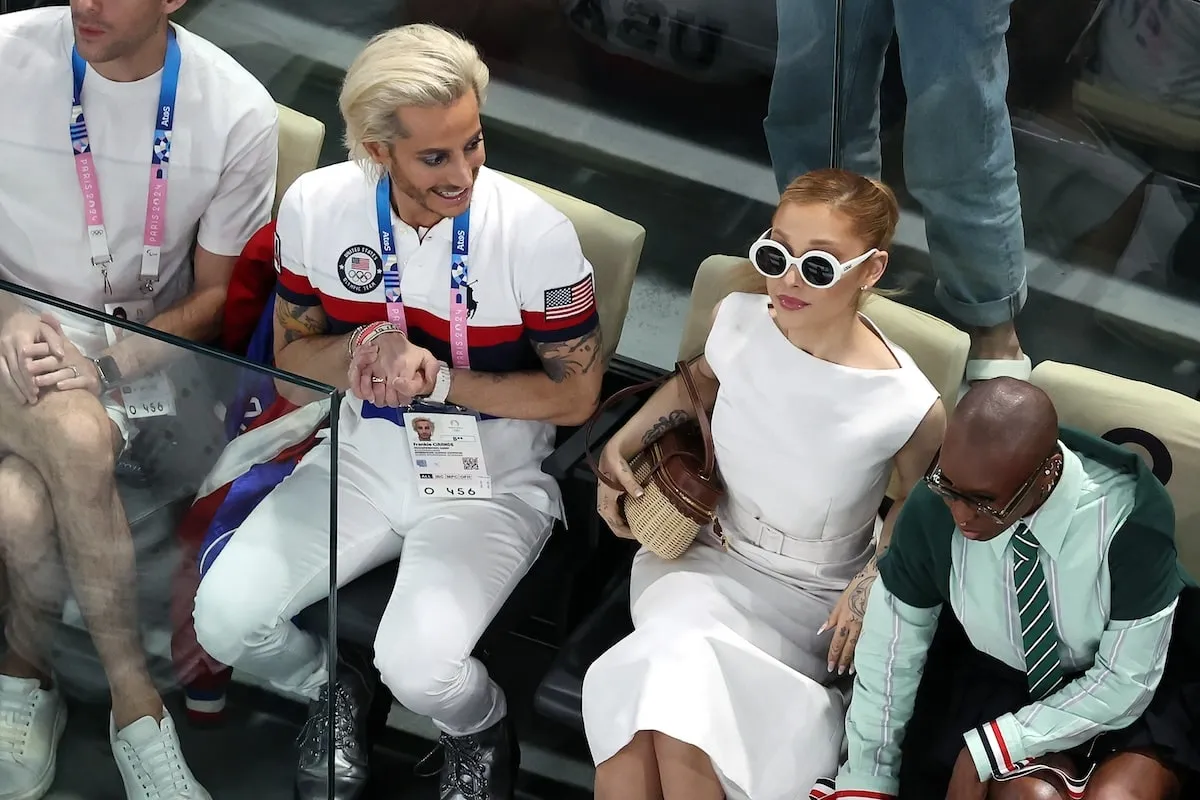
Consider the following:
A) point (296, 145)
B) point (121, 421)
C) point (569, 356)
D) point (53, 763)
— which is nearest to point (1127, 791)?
point (569, 356)

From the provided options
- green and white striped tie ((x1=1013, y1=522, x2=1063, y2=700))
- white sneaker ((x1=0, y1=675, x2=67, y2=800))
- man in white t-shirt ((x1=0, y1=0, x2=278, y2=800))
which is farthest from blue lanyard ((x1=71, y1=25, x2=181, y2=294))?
green and white striped tie ((x1=1013, y1=522, x2=1063, y2=700))

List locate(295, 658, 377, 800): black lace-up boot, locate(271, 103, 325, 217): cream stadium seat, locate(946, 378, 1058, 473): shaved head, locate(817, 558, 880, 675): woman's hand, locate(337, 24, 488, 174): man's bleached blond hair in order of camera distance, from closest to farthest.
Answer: locate(946, 378, 1058, 473): shaved head
locate(817, 558, 880, 675): woman's hand
locate(337, 24, 488, 174): man's bleached blond hair
locate(295, 658, 377, 800): black lace-up boot
locate(271, 103, 325, 217): cream stadium seat

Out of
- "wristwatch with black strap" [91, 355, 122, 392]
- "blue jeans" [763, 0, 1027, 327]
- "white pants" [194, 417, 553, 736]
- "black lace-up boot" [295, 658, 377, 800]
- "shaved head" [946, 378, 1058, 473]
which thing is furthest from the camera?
"black lace-up boot" [295, 658, 377, 800]

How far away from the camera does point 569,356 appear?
287cm

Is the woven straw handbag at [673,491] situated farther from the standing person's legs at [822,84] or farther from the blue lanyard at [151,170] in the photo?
the blue lanyard at [151,170]

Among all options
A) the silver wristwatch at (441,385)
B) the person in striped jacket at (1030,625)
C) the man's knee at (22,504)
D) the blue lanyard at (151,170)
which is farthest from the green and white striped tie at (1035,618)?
the blue lanyard at (151,170)

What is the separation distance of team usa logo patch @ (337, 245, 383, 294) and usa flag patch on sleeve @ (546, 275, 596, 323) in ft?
1.11

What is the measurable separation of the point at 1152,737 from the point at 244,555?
1.49 metres

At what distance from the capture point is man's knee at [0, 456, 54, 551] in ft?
7.63

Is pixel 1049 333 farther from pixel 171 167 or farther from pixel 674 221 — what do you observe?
pixel 171 167

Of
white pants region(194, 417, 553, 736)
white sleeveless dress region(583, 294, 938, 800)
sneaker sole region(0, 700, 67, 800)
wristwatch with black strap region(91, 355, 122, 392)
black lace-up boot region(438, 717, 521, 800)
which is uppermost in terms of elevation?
wristwatch with black strap region(91, 355, 122, 392)

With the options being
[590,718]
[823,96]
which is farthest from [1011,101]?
[590,718]

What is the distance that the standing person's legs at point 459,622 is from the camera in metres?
2.74

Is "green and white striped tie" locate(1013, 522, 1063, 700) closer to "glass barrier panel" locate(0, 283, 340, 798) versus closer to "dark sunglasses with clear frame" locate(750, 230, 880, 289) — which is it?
"dark sunglasses with clear frame" locate(750, 230, 880, 289)
